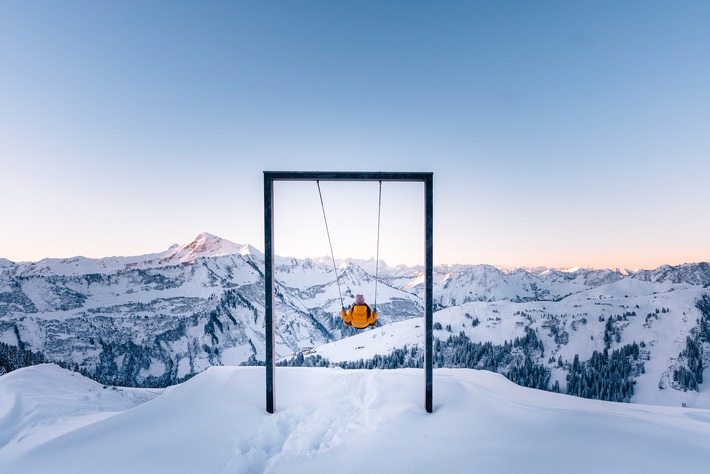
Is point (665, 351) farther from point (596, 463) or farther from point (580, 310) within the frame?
point (596, 463)

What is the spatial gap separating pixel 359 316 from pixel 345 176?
3206 mm

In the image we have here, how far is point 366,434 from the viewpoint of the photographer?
549 centimetres

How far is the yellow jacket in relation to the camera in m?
7.35

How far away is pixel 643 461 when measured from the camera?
4441mm

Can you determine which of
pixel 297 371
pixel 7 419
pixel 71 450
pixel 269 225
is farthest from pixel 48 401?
pixel 269 225

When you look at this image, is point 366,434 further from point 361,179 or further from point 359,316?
point 361,179

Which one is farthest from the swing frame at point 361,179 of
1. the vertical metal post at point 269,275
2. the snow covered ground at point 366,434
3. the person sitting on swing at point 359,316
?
the person sitting on swing at point 359,316

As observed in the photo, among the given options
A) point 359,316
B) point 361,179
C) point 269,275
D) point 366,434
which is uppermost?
point 361,179

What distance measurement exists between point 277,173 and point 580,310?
242975mm

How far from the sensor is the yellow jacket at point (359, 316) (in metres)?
7.35

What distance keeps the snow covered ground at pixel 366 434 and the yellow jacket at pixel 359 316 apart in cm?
151

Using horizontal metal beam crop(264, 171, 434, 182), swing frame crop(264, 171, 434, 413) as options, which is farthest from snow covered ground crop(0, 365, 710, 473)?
horizontal metal beam crop(264, 171, 434, 182)

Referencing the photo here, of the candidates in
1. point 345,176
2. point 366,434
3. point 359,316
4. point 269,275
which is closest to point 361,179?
point 345,176

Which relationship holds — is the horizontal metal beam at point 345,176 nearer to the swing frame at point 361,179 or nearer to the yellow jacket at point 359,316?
the swing frame at point 361,179
